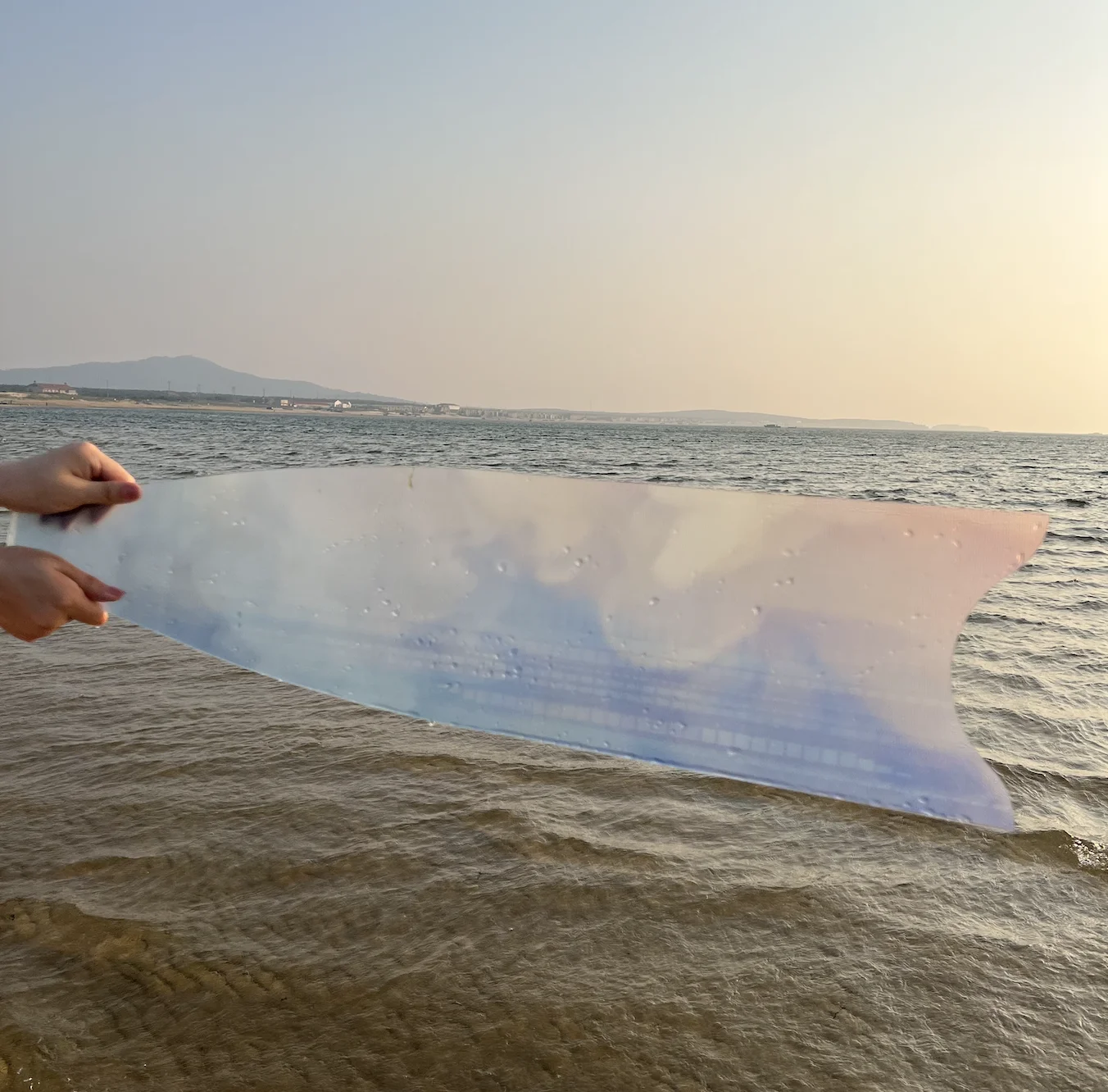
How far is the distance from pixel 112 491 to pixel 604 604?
1.24 meters

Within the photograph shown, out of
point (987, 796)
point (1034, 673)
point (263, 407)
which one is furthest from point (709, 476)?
point (263, 407)

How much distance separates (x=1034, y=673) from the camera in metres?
4.52

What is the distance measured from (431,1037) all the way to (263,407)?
442 feet

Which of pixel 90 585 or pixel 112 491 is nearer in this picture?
pixel 90 585

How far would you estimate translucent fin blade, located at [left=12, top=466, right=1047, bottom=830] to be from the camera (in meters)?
1.87

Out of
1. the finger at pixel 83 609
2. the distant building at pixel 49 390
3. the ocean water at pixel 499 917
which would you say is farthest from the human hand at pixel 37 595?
the distant building at pixel 49 390

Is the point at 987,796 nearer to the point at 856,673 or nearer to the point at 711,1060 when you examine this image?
the point at 856,673

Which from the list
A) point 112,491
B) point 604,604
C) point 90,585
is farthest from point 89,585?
point 604,604

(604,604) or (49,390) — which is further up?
(49,390)

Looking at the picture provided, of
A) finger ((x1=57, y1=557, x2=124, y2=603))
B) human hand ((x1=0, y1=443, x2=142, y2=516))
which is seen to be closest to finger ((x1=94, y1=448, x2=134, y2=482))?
human hand ((x1=0, y1=443, x2=142, y2=516))

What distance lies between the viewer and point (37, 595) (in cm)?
165

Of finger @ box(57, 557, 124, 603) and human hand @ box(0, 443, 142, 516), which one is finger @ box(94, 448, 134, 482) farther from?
finger @ box(57, 557, 124, 603)

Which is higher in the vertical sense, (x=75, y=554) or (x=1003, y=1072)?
(x=75, y=554)

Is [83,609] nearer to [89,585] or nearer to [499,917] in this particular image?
[89,585]
